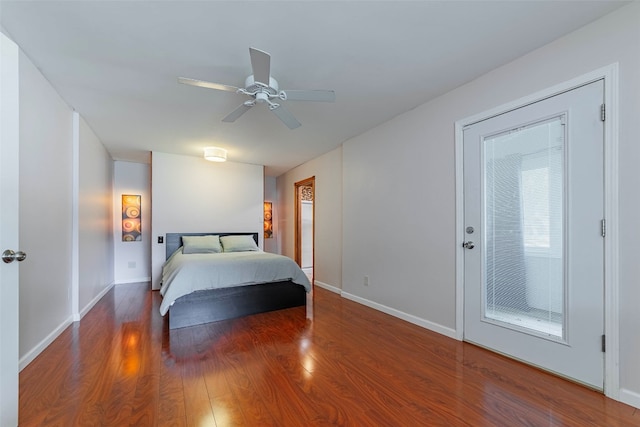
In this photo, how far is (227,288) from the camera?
128 inches

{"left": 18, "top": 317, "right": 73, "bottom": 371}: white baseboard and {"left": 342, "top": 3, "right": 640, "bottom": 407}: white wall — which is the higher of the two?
{"left": 342, "top": 3, "right": 640, "bottom": 407}: white wall

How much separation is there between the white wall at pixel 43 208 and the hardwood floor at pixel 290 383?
311mm

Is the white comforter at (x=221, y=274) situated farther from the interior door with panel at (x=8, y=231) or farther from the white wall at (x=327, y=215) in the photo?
the interior door with panel at (x=8, y=231)

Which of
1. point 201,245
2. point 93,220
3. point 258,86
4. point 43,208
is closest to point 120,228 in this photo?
point 93,220

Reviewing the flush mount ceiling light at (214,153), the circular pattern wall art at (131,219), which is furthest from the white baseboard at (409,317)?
the circular pattern wall art at (131,219)

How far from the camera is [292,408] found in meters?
1.61

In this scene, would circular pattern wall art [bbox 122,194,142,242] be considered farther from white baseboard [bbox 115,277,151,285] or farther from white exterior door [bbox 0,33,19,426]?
white exterior door [bbox 0,33,19,426]

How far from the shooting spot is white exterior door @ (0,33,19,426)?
131 cm

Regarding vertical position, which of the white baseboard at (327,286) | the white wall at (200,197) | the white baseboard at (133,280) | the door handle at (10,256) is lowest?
the white baseboard at (133,280)

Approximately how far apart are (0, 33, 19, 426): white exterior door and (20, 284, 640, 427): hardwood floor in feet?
0.99

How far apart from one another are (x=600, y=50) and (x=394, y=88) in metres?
1.40

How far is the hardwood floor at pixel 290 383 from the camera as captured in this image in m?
1.54

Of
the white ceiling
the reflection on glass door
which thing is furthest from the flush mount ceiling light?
the reflection on glass door

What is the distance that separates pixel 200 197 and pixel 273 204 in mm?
2026
